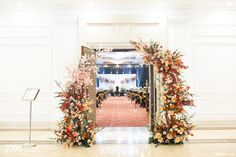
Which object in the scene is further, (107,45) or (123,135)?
(107,45)

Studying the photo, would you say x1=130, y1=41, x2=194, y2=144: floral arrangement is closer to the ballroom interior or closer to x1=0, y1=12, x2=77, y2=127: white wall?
the ballroom interior

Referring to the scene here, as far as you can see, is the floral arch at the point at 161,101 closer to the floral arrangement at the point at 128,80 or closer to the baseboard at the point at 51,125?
the baseboard at the point at 51,125

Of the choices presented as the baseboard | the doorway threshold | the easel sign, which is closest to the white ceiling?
the easel sign

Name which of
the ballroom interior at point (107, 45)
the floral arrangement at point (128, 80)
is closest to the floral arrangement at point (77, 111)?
the ballroom interior at point (107, 45)

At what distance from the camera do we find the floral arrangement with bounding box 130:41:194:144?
6770 millimetres

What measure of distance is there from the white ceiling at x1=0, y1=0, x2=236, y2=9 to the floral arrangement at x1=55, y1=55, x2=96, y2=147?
2504mm

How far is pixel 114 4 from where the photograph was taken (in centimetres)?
864

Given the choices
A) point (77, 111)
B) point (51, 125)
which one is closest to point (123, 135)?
point (77, 111)

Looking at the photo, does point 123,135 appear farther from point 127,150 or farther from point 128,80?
point 128,80

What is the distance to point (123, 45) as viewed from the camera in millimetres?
8859

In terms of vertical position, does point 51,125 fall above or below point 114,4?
below

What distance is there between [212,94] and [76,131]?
4586 millimetres

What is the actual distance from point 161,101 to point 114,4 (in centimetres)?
337

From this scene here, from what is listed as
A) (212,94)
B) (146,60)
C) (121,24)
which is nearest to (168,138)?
(146,60)
